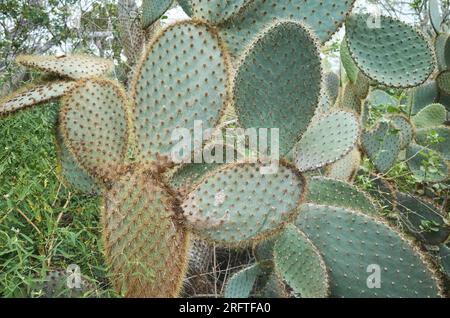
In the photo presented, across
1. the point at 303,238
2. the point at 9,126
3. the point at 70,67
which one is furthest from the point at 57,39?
the point at 303,238

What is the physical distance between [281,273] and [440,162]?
52.5 inches

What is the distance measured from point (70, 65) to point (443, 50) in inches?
84.5

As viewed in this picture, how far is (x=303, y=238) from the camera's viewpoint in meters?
1.50

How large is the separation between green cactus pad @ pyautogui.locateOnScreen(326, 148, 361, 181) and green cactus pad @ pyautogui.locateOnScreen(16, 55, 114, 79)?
986 millimetres

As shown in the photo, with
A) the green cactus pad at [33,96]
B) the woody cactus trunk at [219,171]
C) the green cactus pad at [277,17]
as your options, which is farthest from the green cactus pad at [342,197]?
the green cactus pad at [33,96]

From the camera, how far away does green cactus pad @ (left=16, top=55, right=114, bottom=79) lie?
171cm

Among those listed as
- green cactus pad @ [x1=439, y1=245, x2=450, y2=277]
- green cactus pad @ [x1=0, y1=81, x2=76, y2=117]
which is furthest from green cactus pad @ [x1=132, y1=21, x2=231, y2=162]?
green cactus pad @ [x1=439, y1=245, x2=450, y2=277]

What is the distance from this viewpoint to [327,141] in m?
1.78

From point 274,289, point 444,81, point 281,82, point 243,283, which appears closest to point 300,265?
point 274,289

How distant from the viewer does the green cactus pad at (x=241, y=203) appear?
→ 1.43 m

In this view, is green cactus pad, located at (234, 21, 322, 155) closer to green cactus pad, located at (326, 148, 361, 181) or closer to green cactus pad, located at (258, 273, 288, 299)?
green cactus pad, located at (258, 273, 288, 299)

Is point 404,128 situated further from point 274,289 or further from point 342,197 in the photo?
point 274,289

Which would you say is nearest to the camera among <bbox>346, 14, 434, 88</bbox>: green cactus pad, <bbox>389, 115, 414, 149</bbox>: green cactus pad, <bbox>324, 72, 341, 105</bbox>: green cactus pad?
<bbox>346, 14, 434, 88</bbox>: green cactus pad
